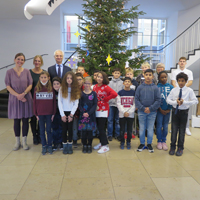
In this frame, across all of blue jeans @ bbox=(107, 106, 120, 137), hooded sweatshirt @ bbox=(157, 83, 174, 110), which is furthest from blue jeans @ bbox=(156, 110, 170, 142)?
blue jeans @ bbox=(107, 106, 120, 137)

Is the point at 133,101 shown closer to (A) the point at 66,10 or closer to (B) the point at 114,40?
(B) the point at 114,40

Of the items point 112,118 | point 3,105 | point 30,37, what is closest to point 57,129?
point 112,118

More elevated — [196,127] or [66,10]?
[66,10]

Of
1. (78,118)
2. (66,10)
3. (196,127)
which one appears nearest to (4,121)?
(78,118)

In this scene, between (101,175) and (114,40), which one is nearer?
(101,175)

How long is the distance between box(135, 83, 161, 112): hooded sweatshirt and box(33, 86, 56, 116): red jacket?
4.41ft

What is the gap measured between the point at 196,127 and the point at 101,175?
3.42m

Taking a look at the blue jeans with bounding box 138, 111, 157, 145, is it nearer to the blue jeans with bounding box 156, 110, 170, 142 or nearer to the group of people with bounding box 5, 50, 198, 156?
the group of people with bounding box 5, 50, 198, 156

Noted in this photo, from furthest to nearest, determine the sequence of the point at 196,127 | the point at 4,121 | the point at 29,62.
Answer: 1. the point at 29,62
2. the point at 4,121
3. the point at 196,127

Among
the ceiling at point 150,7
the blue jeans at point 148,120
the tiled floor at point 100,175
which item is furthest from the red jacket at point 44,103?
the ceiling at point 150,7

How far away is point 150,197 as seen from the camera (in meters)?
2.02

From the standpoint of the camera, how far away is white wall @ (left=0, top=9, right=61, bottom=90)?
8508 millimetres

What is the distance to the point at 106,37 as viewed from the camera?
4152 millimetres

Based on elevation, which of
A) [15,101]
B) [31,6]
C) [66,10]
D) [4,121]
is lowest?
[4,121]
